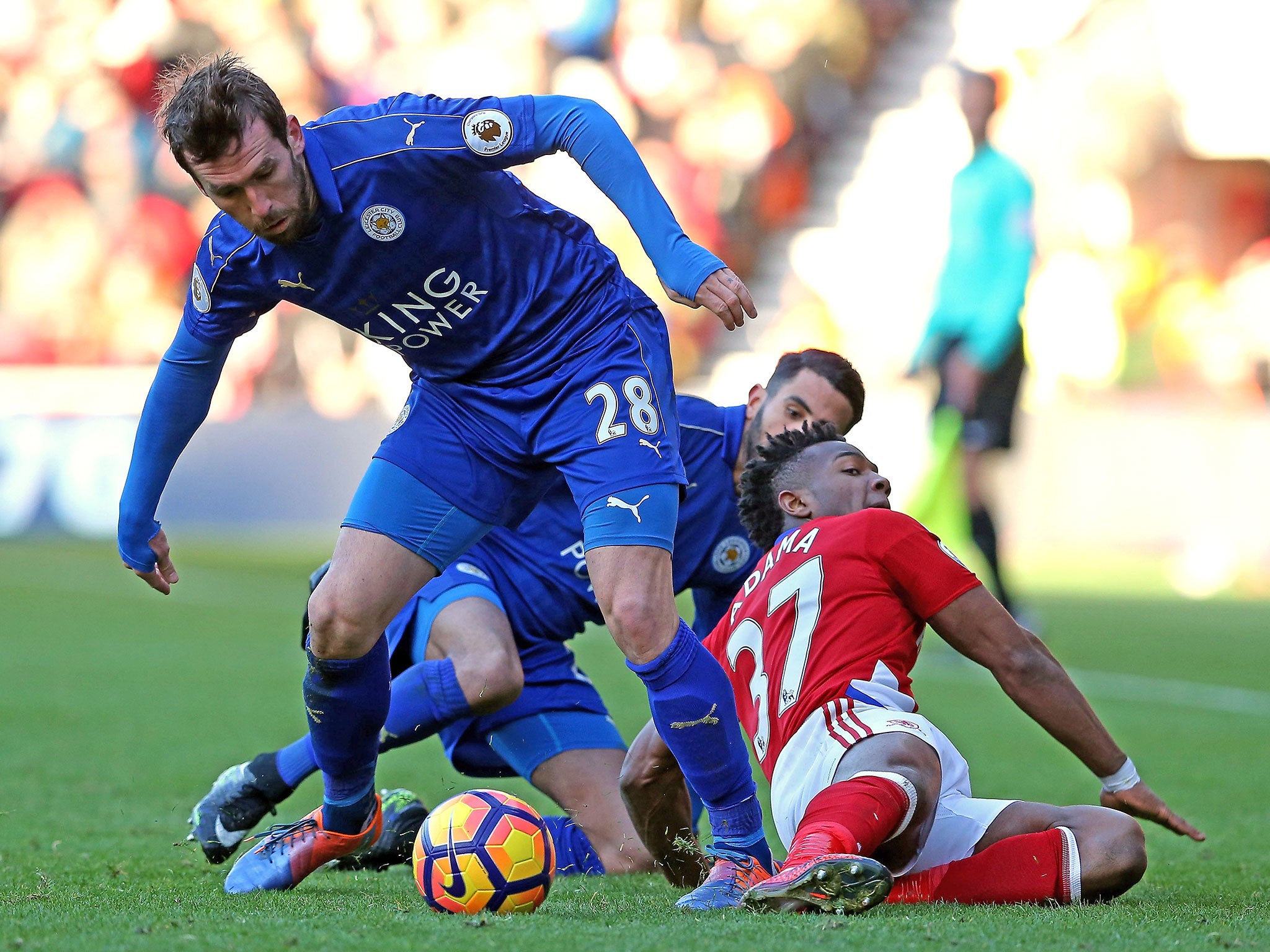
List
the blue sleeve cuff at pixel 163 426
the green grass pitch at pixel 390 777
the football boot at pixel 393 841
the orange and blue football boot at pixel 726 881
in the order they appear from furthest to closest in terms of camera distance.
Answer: the football boot at pixel 393 841 → the blue sleeve cuff at pixel 163 426 → the orange and blue football boot at pixel 726 881 → the green grass pitch at pixel 390 777

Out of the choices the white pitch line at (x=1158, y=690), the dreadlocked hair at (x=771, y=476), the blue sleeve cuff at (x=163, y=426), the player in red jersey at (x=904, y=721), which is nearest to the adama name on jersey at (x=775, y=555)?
the player in red jersey at (x=904, y=721)

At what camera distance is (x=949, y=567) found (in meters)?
2.88

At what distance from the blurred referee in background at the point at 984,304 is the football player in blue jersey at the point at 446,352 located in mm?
4975

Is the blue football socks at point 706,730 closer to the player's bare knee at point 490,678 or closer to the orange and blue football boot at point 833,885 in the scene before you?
the orange and blue football boot at point 833,885

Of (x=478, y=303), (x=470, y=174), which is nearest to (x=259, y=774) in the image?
(x=478, y=303)

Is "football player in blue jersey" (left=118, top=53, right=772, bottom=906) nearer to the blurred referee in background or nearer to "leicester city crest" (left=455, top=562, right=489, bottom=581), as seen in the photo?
"leicester city crest" (left=455, top=562, right=489, bottom=581)

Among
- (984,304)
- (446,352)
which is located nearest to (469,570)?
(446,352)

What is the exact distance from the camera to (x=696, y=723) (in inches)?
111

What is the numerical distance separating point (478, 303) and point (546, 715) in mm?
1264

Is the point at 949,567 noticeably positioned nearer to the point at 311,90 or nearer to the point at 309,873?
the point at 309,873

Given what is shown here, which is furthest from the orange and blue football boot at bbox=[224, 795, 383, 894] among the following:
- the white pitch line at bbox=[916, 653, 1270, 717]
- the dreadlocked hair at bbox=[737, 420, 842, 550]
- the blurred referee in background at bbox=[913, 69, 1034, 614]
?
the blurred referee in background at bbox=[913, 69, 1034, 614]

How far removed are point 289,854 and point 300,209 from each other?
122cm

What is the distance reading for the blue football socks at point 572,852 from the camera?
357cm

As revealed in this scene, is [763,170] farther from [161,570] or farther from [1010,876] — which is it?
[1010,876]
